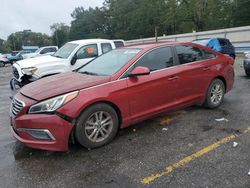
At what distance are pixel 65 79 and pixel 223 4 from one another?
148 ft

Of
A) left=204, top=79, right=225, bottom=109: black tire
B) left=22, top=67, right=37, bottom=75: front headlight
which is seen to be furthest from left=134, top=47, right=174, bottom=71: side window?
left=22, top=67, right=37, bottom=75: front headlight

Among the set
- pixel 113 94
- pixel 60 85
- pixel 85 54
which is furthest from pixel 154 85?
pixel 85 54

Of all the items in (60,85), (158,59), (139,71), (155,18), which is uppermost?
(155,18)

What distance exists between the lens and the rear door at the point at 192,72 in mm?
4973

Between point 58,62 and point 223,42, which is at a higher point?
point 58,62

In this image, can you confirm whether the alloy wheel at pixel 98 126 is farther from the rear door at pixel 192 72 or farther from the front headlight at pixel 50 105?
the rear door at pixel 192 72

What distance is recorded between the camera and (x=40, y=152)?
3955 millimetres

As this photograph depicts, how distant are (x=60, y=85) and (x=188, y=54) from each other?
2.74 meters

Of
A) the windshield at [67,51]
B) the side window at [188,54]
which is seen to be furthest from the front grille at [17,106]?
the windshield at [67,51]

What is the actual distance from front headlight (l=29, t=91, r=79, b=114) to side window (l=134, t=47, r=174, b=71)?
1435 mm

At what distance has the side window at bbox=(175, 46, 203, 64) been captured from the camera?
5.10m

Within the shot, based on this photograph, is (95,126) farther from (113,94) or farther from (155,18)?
(155,18)

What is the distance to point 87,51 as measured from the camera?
27.3ft

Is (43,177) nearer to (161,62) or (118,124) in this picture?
(118,124)
